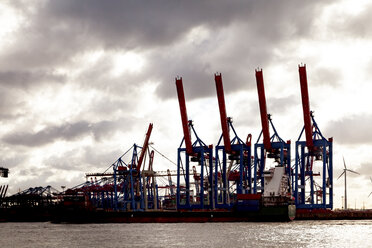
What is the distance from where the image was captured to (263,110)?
140000 millimetres

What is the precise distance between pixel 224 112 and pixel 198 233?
5083cm

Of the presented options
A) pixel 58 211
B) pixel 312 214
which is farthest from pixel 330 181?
pixel 58 211

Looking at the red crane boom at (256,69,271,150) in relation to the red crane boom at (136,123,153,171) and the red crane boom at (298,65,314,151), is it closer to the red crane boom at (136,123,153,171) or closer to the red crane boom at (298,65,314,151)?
the red crane boom at (298,65,314,151)

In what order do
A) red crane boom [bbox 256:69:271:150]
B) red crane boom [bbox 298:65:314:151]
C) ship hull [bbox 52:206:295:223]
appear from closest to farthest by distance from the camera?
ship hull [bbox 52:206:295:223] < red crane boom [bbox 298:65:314:151] < red crane boom [bbox 256:69:271:150]

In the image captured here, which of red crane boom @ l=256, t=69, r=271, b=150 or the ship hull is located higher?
red crane boom @ l=256, t=69, r=271, b=150

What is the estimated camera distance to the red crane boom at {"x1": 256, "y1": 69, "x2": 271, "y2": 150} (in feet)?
453

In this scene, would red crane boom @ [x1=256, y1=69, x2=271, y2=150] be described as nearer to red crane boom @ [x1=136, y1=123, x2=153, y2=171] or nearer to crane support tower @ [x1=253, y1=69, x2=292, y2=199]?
crane support tower @ [x1=253, y1=69, x2=292, y2=199]

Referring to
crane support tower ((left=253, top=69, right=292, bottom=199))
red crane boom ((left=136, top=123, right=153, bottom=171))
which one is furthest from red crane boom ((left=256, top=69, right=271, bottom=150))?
red crane boom ((left=136, top=123, right=153, bottom=171))

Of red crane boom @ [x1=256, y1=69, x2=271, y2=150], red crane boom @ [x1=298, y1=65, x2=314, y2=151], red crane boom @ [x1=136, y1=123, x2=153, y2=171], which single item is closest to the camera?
red crane boom @ [x1=298, y1=65, x2=314, y2=151]

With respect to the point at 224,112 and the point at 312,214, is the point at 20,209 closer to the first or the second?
the point at 224,112

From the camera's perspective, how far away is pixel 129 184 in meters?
158

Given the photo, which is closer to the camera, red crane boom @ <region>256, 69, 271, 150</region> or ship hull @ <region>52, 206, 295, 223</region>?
ship hull @ <region>52, 206, 295, 223</region>

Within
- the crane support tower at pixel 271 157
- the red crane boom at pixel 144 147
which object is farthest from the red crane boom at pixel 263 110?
the red crane boom at pixel 144 147

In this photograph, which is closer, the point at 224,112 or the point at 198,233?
the point at 198,233
